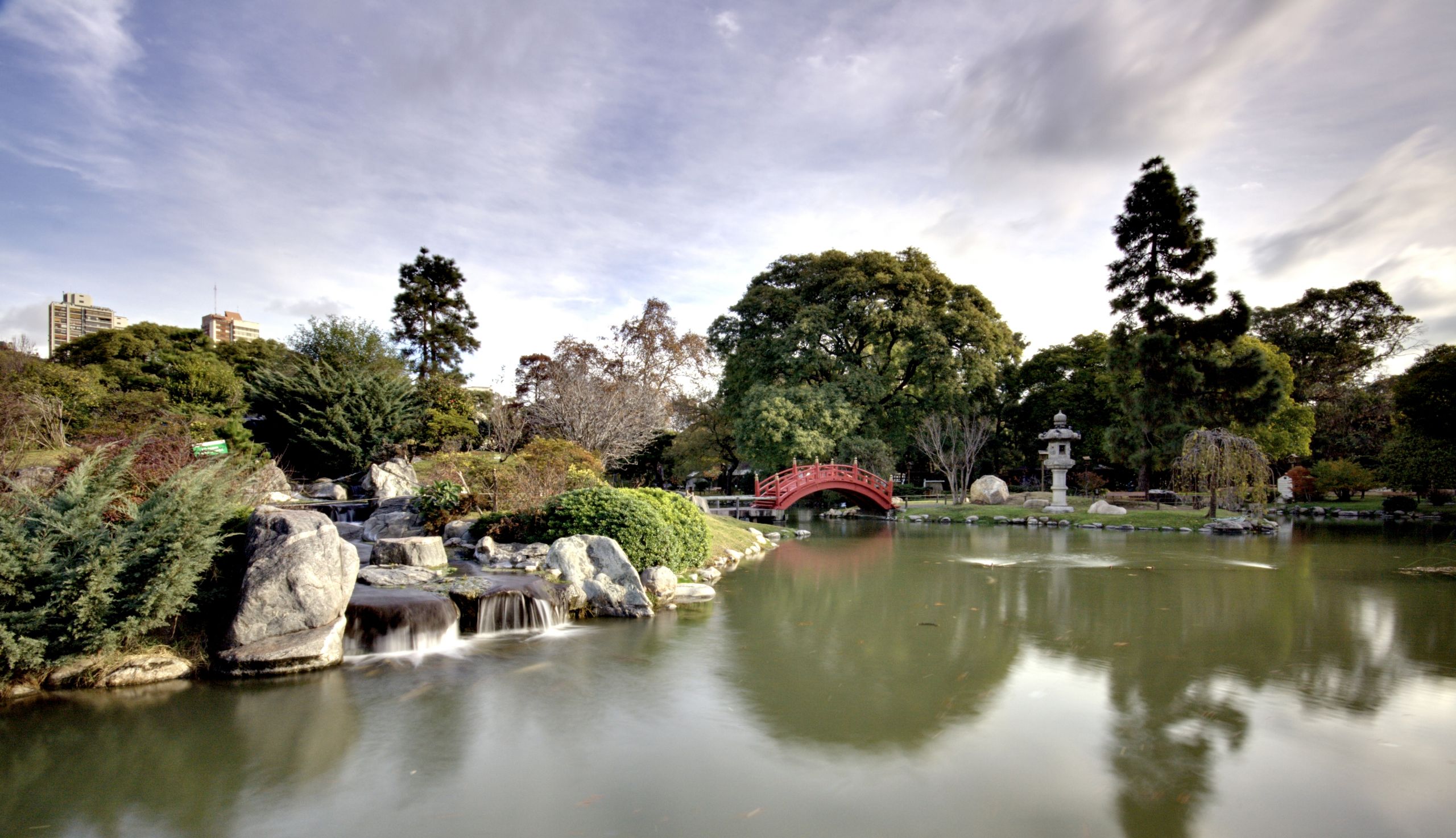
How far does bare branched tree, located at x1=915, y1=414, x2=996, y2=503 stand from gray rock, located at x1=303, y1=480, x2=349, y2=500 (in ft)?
59.1

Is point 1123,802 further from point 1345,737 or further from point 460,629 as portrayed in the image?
point 460,629

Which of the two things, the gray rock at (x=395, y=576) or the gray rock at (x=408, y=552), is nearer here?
the gray rock at (x=395, y=576)

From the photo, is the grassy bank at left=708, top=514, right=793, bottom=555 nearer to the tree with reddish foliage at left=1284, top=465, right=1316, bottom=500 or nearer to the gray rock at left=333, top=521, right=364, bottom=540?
the gray rock at left=333, top=521, right=364, bottom=540

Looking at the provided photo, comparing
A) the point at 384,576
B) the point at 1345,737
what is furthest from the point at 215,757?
the point at 1345,737

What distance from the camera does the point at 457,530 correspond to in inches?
400

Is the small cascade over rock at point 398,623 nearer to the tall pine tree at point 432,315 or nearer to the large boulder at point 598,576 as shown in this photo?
the large boulder at point 598,576

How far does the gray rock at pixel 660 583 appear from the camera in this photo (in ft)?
28.8

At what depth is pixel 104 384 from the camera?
747 inches

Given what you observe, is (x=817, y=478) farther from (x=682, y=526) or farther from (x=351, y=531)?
(x=351, y=531)

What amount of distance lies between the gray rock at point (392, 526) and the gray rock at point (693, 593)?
13.7 feet

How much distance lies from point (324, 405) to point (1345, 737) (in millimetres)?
18625

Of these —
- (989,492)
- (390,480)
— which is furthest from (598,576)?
(989,492)

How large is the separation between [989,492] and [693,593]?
18601 millimetres

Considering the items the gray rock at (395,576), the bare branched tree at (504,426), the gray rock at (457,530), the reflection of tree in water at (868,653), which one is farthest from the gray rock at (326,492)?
the reflection of tree in water at (868,653)
